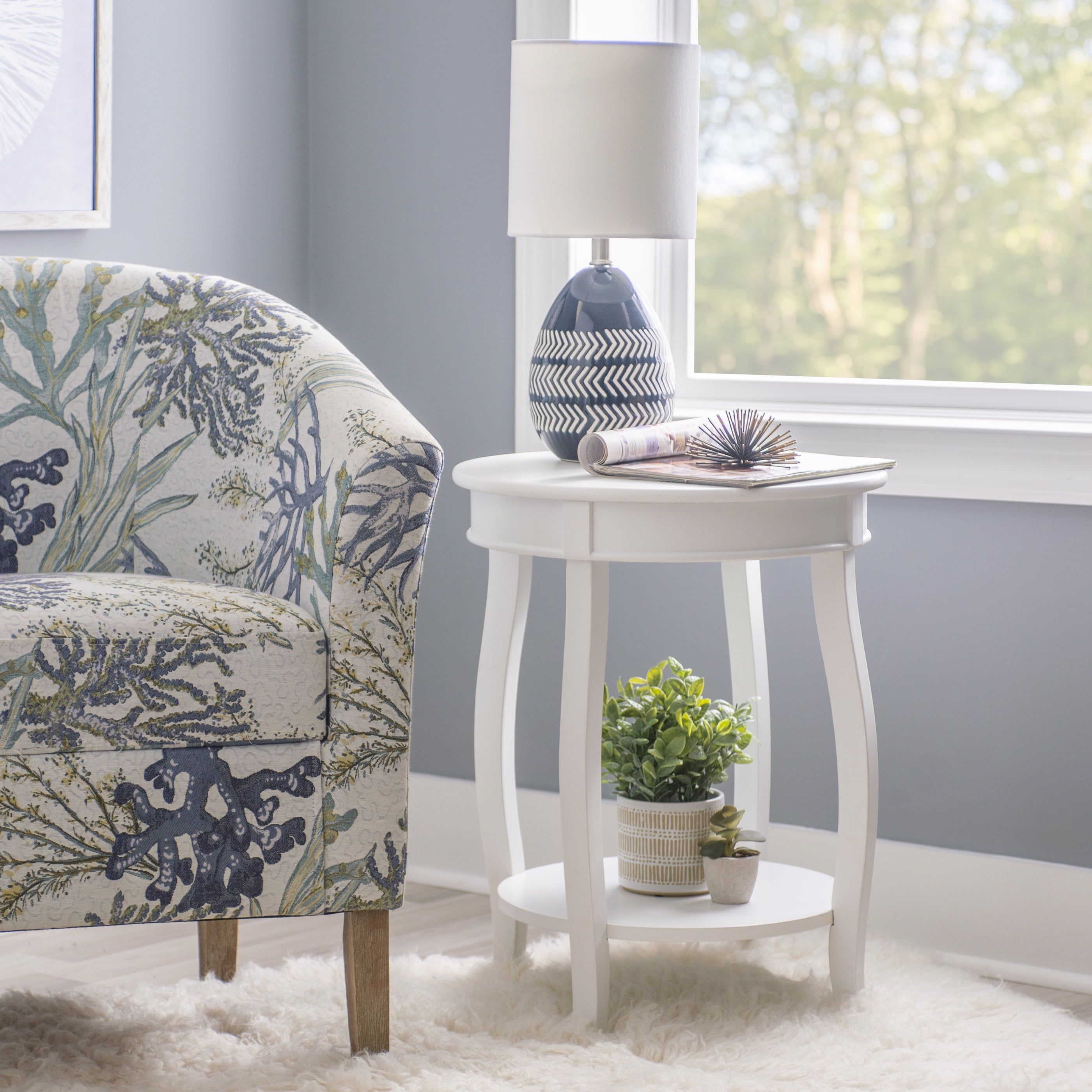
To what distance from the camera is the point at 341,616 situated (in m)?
1.62

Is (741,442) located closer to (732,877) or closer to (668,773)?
(668,773)

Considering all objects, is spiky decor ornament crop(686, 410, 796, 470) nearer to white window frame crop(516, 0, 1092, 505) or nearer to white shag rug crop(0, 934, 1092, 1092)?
white window frame crop(516, 0, 1092, 505)

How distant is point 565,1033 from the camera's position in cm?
179

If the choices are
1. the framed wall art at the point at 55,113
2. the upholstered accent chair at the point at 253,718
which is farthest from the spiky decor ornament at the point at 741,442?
the framed wall art at the point at 55,113

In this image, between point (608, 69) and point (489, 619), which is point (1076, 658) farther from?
point (608, 69)

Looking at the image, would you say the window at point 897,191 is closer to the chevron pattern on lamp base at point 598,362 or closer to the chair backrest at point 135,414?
the chevron pattern on lamp base at point 598,362

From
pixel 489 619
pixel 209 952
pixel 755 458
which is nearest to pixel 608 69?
pixel 755 458

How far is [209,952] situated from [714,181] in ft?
4.59

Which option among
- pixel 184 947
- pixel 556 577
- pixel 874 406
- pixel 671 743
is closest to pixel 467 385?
pixel 556 577

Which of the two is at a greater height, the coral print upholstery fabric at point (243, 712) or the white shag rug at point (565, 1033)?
the coral print upholstery fabric at point (243, 712)

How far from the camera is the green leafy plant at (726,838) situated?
1.92 metres

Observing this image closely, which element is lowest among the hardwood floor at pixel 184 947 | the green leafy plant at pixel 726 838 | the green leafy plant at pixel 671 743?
the hardwood floor at pixel 184 947

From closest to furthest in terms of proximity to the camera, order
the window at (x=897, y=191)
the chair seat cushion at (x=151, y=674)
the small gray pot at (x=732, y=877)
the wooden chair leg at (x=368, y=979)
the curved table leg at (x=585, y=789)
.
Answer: the chair seat cushion at (x=151, y=674)
the wooden chair leg at (x=368, y=979)
the curved table leg at (x=585, y=789)
the small gray pot at (x=732, y=877)
the window at (x=897, y=191)

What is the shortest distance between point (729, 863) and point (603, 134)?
2.88 ft
